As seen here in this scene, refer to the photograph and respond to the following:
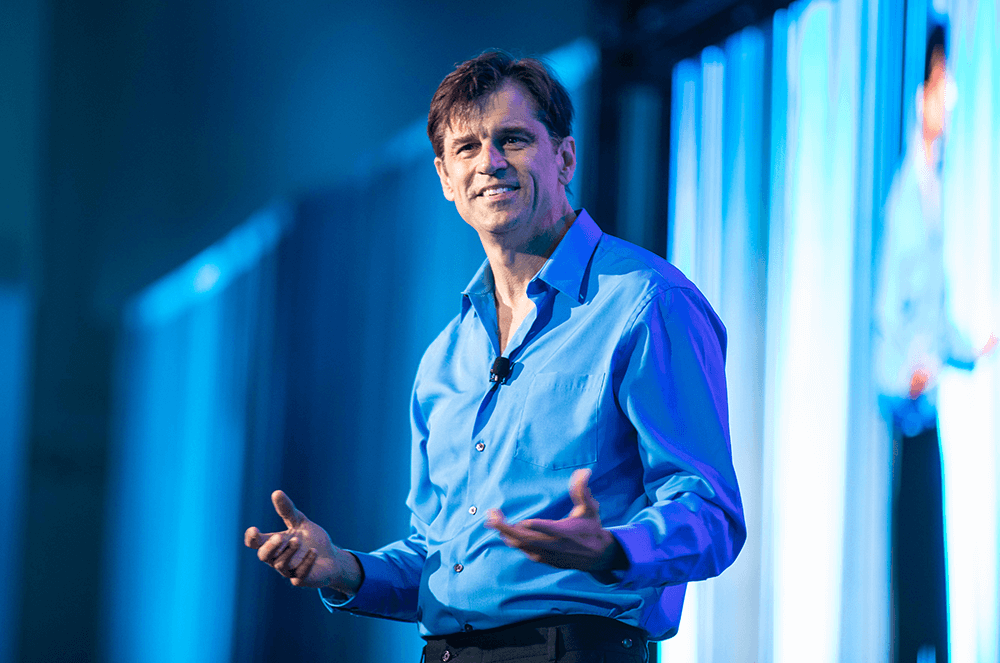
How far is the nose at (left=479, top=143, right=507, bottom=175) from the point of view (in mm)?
1520

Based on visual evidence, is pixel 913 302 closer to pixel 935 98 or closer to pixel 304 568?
pixel 935 98

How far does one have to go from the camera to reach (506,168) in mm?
1524

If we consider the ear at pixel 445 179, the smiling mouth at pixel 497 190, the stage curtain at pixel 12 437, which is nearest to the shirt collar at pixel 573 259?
the smiling mouth at pixel 497 190

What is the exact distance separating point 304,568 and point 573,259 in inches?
24.7

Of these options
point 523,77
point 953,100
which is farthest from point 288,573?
point 953,100

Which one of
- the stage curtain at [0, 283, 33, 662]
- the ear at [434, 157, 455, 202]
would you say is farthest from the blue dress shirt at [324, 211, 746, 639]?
the stage curtain at [0, 283, 33, 662]

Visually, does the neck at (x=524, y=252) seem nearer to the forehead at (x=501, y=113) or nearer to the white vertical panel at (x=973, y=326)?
the forehead at (x=501, y=113)

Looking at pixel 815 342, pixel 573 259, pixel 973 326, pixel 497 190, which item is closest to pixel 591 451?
pixel 573 259

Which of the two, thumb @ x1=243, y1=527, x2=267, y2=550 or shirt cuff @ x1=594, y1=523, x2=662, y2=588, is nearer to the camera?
shirt cuff @ x1=594, y1=523, x2=662, y2=588

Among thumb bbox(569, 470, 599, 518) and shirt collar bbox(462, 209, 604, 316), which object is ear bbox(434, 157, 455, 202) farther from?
thumb bbox(569, 470, 599, 518)

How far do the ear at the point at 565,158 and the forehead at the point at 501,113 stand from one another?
0.06 metres

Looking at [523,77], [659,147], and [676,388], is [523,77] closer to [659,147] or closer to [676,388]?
Result: [676,388]

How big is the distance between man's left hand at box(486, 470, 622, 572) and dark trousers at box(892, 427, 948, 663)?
1377mm

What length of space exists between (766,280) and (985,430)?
0.88m
